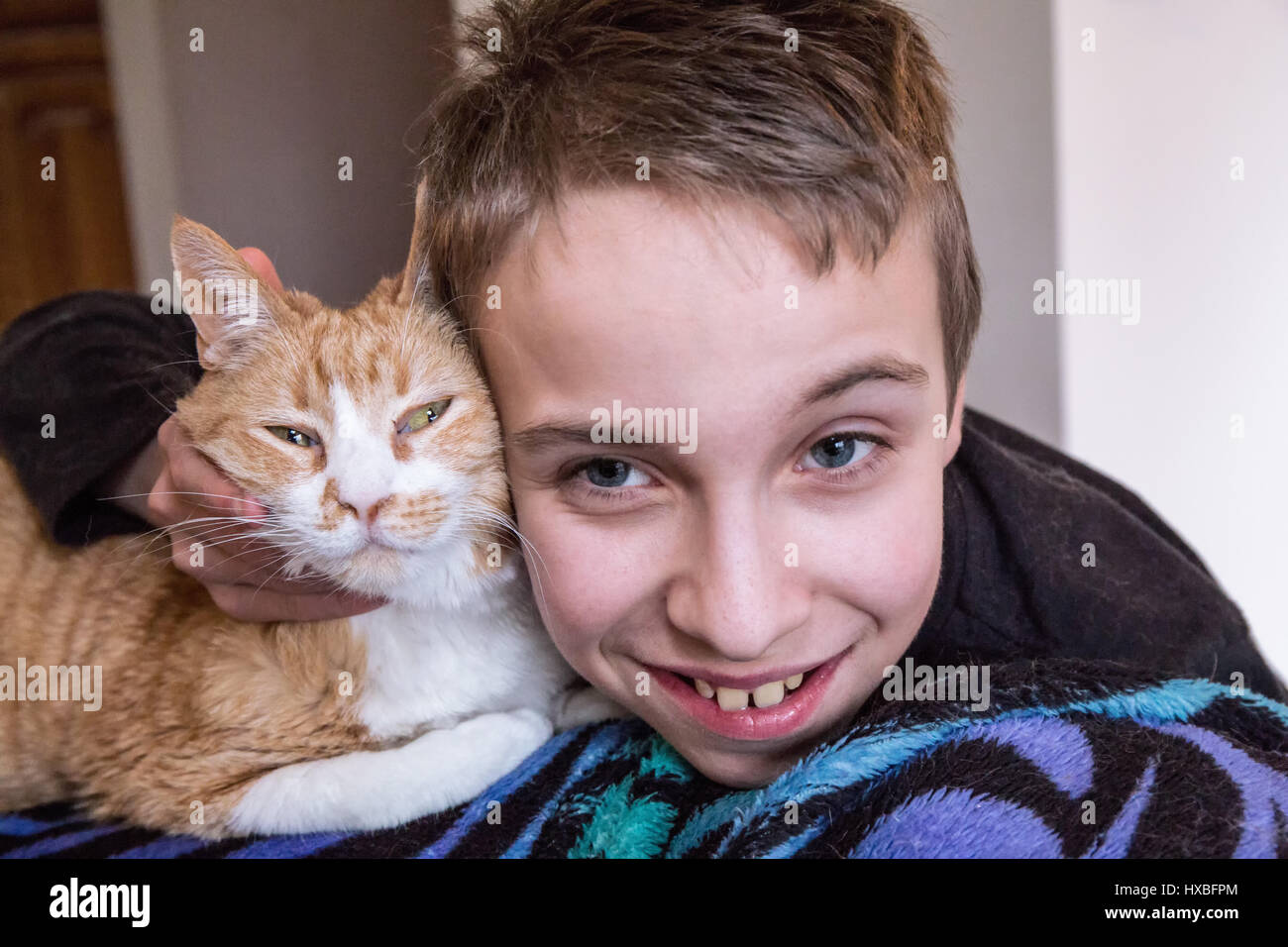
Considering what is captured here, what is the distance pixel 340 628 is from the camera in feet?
3.09

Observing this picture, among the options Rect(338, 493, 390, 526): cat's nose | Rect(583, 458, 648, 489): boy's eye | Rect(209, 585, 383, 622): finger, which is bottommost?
Rect(209, 585, 383, 622): finger

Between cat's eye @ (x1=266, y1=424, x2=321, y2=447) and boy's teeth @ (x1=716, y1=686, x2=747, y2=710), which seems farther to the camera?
cat's eye @ (x1=266, y1=424, x2=321, y2=447)

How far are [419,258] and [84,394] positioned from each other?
0.49 meters

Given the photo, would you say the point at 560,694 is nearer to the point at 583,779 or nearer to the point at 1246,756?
the point at 583,779

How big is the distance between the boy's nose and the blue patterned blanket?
12cm

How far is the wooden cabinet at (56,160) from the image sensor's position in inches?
111

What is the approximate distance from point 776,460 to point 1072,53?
0.97 metres

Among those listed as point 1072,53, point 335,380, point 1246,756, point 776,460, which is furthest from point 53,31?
point 1246,756

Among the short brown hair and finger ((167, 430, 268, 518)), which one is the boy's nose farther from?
finger ((167, 430, 268, 518))

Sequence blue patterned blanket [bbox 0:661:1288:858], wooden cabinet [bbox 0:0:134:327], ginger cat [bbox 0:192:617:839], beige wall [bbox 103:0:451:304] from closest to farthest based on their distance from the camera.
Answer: blue patterned blanket [bbox 0:661:1288:858] < ginger cat [bbox 0:192:617:839] < beige wall [bbox 103:0:451:304] < wooden cabinet [bbox 0:0:134:327]

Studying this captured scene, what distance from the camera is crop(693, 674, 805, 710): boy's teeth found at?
2.61ft

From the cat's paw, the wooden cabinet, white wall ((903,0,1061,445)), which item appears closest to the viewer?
the cat's paw

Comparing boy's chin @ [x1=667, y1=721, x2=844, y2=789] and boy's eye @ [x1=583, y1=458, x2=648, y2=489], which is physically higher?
boy's eye @ [x1=583, y1=458, x2=648, y2=489]

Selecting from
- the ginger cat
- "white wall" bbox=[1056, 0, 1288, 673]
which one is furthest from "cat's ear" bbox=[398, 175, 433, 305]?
"white wall" bbox=[1056, 0, 1288, 673]
